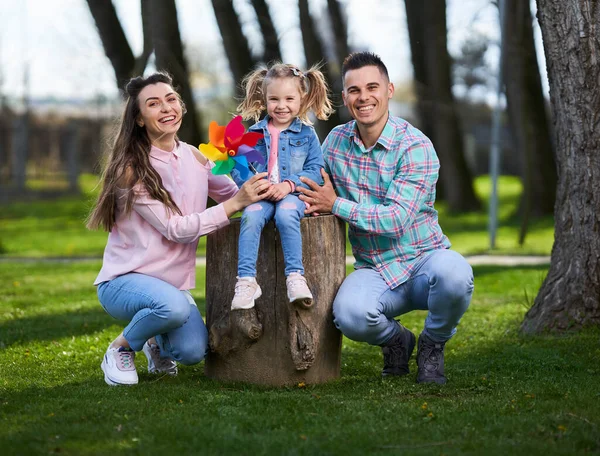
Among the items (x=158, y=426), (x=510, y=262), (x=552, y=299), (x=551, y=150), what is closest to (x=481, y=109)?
(x=551, y=150)

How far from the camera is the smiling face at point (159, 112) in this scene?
451cm

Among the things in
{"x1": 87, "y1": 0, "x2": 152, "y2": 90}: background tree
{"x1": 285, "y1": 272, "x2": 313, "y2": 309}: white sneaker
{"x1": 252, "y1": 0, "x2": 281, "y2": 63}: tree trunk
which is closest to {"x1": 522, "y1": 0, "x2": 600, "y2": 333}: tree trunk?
{"x1": 285, "y1": 272, "x2": 313, "y2": 309}: white sneaker

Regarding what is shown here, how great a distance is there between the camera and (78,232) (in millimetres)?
16391

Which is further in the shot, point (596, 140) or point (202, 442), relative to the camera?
point (596, 140)

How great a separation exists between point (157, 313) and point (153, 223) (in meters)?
0.46

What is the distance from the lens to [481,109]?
36312 millimetres

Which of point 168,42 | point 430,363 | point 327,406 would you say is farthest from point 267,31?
point 327,406

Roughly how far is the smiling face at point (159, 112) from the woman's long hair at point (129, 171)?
34 millimetres

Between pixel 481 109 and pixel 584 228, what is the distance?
31.7 meters

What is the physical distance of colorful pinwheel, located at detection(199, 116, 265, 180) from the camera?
4367mm

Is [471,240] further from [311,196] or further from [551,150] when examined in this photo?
[311,196]

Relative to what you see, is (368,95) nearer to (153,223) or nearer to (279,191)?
(279,191)

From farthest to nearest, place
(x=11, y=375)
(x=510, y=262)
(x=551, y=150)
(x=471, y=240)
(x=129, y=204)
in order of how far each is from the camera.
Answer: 1. (x=551, y=150)
2. (x=471, y=240)
3. (x=510, y=262)
4. (x=11, y=375)
5. (x=129, y=204)

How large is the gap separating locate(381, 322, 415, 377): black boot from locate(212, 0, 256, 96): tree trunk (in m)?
9.80
